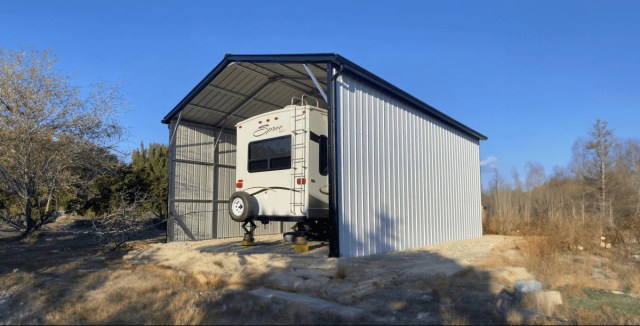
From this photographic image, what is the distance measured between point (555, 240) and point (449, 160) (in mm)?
4019

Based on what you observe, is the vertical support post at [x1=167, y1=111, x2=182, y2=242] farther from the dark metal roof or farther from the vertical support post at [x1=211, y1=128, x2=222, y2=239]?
the vertical support post at [x1=211, y1=128, x2=222, y2=239]

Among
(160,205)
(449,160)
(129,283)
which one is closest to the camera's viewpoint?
(129,283)

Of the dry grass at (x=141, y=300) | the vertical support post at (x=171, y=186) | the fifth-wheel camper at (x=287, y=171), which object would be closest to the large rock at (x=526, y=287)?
the dry grass at (x=141, y=300)

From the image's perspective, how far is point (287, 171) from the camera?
10805mm

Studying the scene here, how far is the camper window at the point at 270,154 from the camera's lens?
35.9 ft

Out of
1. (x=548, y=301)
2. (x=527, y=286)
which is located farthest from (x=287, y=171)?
(x=548, y=301)

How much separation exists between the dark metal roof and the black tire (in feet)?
10.7

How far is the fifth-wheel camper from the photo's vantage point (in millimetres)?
10422

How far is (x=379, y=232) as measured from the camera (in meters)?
10.7

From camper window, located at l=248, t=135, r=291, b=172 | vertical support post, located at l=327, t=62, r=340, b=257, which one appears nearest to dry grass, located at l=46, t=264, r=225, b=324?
vertical support post, located at l=327, t=62, r=340, b=257

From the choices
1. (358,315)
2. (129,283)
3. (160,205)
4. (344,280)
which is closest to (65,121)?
(160,205)

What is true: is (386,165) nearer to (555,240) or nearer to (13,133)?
(555,240)

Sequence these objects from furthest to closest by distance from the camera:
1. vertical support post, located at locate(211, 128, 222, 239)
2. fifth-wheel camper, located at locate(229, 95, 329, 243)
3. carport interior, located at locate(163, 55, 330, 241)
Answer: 1. vertical support post, located at locate(211, 128, 222, 239)
2. carport interior, located at locate(163, 55, 330, 241)
3. fifth-wheel camper, located at locate(229, 95, 329, 243)

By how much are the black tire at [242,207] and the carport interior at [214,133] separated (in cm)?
329
